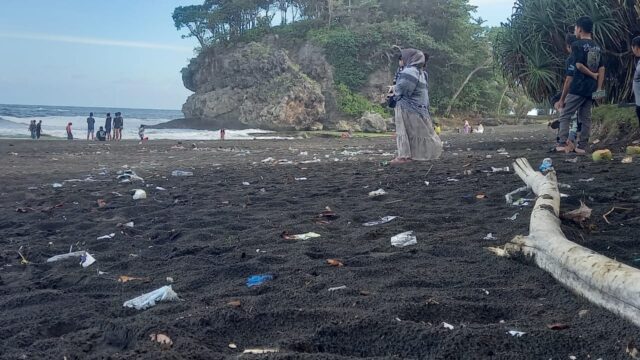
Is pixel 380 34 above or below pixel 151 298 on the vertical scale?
above

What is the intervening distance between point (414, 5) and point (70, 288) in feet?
143

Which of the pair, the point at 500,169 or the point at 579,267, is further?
the point at 500,169

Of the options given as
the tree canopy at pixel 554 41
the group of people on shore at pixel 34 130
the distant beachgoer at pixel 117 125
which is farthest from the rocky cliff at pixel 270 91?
the tree canopy at pixel 554 41

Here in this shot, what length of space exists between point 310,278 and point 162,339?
954mm

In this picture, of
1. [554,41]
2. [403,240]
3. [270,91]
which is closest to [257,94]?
[270,91]

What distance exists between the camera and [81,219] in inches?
199

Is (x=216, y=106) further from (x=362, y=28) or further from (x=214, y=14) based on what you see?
(x=362, y=28)

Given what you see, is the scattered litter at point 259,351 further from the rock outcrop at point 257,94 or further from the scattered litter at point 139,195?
the rock outcrop at point 257,94

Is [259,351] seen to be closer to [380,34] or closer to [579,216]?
[579,216]

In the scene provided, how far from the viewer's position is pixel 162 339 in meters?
2.08

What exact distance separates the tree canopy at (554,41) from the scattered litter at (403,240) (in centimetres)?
784

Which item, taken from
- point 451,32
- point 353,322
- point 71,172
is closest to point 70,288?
point 353,322

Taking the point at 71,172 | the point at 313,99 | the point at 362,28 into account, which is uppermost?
the point at 362,28

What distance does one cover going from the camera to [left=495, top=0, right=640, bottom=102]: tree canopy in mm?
10430
